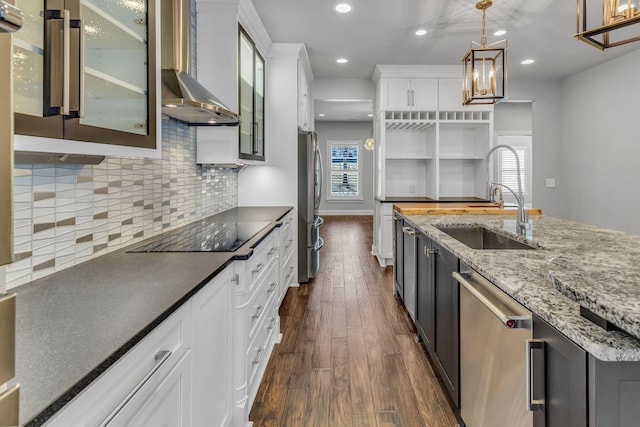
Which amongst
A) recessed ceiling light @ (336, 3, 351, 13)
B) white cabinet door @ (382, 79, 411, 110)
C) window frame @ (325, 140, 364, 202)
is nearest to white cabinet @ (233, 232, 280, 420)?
recessed ceiling light @ (336, 3, 351, 13)

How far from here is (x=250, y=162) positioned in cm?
347

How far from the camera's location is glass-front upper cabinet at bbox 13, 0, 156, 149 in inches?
34.4

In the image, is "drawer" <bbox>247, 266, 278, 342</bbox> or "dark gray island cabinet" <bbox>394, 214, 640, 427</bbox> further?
"drawer" <bbox>247, 266, 278, 342</bbox>

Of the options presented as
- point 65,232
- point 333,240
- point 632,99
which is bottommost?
point 333,240

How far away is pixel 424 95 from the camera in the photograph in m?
5.37

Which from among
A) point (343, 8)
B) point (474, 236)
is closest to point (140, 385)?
point (474, 236)

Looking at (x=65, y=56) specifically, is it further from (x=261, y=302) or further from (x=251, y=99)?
(x=251, y=99)

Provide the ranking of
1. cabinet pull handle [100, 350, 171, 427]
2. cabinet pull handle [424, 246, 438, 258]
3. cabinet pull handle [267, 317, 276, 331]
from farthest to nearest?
cabinet pull handle [267, 317, 276, 331] < cabinet pull handle [424, 246, 438, 258] < cabinet pull handle [100, 350, 171, 427]

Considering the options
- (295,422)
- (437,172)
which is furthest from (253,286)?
(437,172)

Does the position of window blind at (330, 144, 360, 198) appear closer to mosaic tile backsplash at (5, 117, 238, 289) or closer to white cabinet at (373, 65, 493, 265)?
white cabinet at (373, 65, 493, 265)

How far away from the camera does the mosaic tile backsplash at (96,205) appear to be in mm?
1252

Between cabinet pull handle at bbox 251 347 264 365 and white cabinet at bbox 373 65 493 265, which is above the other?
white cabinet at bbox 373 65 493 265

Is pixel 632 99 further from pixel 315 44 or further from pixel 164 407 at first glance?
pixel 164 407

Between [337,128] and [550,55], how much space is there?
7.09 metres
